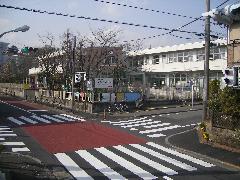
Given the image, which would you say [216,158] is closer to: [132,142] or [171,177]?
[171,177]

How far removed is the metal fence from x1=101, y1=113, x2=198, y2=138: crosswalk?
3757 millimetres

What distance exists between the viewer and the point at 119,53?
53.3 m

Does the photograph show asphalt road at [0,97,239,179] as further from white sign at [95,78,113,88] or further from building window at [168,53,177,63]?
building window at [168,53,177,63]

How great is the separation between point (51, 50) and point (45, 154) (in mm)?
43507

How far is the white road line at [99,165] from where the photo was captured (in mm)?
13281

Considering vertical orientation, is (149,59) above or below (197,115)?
above

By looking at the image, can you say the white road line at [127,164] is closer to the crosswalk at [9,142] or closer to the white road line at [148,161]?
the white road line at [148,161]

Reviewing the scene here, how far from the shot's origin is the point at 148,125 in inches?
1016

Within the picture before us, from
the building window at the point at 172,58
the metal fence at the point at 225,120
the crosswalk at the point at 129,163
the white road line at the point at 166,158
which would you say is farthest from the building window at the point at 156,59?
the crosswalk at the point at 129,163

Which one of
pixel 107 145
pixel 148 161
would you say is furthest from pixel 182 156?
pixel 107 145

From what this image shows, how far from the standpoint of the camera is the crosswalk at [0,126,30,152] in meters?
17.6

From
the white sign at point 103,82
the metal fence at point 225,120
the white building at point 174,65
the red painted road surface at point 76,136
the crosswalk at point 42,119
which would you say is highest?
the white building at point 174,65

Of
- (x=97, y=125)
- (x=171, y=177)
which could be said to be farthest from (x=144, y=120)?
(x=171, y=177)

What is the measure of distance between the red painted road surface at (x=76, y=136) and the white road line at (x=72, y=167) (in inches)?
47.9
